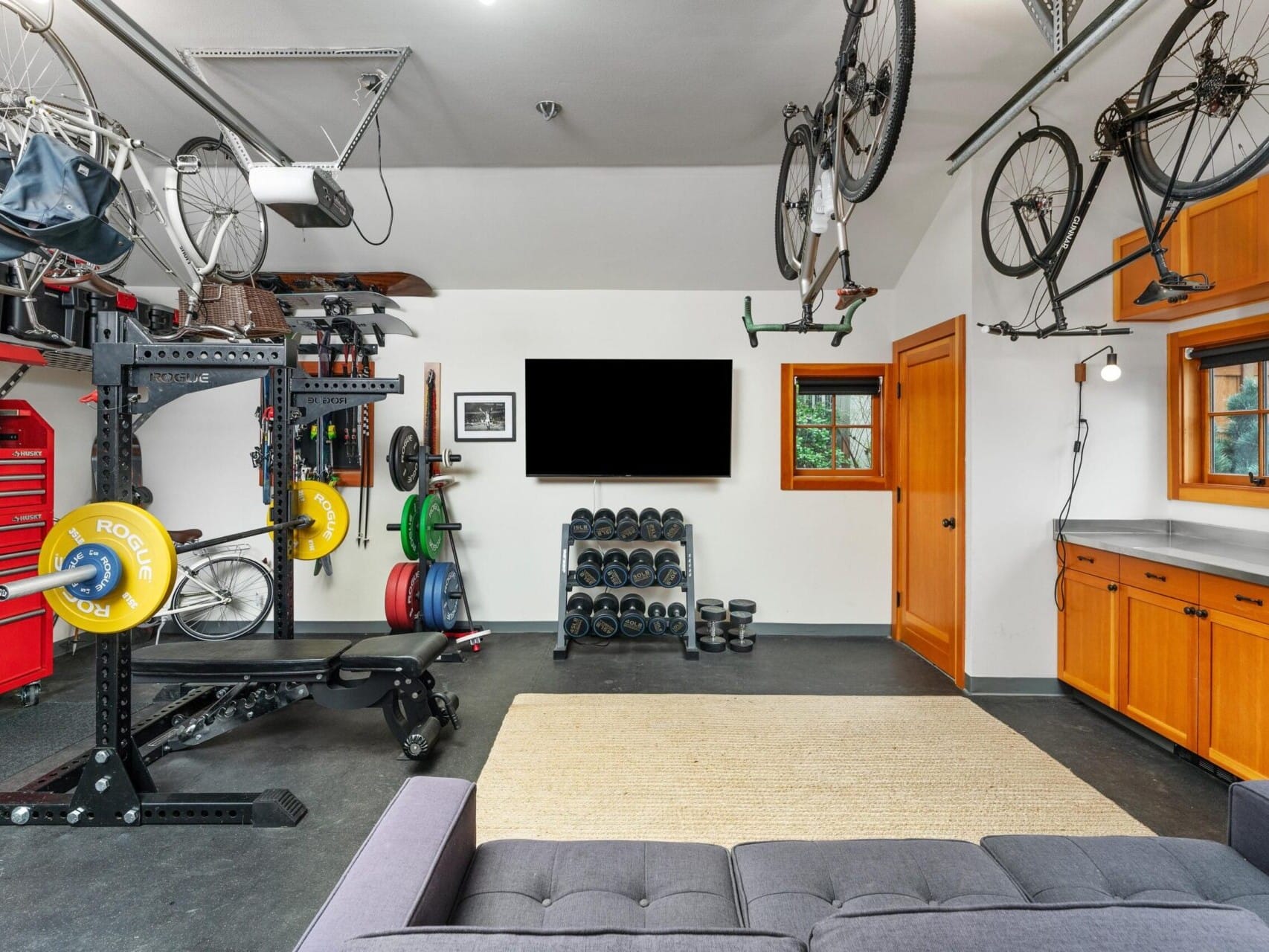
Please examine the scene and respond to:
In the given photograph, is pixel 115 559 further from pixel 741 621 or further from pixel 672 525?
Answer: pixel 741 621

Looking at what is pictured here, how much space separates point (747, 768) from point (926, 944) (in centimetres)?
207

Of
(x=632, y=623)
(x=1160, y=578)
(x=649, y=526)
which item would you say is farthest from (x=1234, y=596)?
(x=632, y=623)

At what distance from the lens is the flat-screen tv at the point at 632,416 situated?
169 inches

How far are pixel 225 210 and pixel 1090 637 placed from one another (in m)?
5.26

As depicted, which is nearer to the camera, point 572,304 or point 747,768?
point 747,768

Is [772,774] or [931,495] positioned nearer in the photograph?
[772,774]

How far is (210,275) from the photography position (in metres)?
3.06

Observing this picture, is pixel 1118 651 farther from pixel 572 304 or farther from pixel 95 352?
pixel 95 352

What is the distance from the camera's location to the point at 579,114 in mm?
3018

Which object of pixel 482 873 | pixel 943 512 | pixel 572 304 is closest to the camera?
pixel 482 873

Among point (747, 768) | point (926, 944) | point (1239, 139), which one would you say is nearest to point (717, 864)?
point (926, 944)

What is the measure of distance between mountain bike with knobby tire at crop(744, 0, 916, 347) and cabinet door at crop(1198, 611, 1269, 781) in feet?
6.55

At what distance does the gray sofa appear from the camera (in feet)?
2.10

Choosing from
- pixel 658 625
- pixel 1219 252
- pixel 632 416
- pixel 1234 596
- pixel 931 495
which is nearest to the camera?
pixel 1234 596
